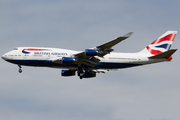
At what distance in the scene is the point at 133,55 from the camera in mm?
56969

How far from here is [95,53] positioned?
164 feet

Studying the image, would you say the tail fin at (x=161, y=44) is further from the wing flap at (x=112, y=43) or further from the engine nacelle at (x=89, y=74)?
the wing flap at (x=112, y=43)

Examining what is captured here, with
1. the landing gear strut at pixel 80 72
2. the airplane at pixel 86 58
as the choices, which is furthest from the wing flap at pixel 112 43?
the landing gear strut at pixel 80 72

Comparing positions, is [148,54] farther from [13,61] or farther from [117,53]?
[13,61]

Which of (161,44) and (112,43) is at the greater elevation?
(112,43)

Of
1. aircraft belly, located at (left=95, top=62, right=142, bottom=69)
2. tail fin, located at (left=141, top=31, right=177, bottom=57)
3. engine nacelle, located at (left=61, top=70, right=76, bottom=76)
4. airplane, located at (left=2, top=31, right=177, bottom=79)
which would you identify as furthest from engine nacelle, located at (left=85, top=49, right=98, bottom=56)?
tail fin, located at (left=141, top=31, right=177, bottom=57)

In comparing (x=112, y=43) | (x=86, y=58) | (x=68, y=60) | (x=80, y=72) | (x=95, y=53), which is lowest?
(x=80, y=72)

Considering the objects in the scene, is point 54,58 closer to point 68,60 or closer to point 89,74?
point 68,60

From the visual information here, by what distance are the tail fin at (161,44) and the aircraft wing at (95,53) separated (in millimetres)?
10619

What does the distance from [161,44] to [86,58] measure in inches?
624

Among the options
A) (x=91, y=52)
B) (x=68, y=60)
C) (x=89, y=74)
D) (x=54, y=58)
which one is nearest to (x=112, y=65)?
(x=89, y=74)

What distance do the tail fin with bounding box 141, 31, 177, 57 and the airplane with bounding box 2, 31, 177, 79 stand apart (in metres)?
0.20

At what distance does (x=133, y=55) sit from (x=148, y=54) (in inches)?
118

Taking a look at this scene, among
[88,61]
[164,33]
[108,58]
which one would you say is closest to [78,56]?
[88,61]
